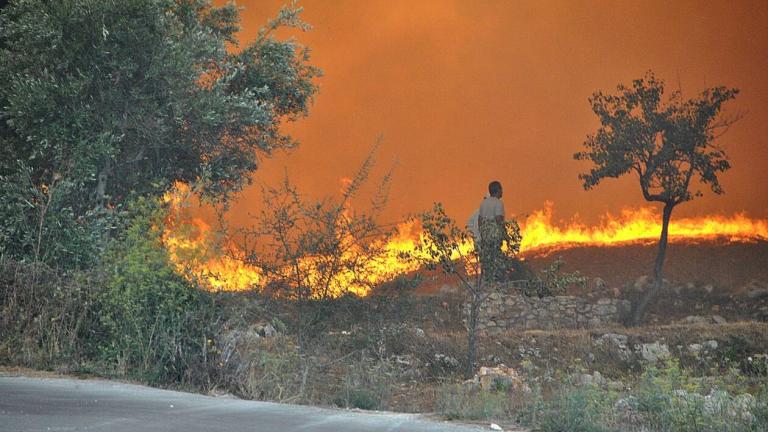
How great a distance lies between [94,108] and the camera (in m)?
22.1

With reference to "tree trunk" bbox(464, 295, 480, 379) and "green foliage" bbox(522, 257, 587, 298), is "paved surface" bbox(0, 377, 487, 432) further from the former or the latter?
"green foliage" bbox(522, 257, 587, 298)

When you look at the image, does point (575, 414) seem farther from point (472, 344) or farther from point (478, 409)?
point (472, 344)

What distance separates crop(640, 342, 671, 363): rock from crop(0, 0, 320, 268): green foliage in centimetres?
1110

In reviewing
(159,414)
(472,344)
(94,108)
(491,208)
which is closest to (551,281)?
(472,344)

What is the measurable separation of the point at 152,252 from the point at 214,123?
9.26 meters

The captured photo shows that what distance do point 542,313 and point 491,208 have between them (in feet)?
19.9

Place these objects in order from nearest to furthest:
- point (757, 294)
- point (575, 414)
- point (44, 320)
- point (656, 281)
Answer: point (575, 414)
point (44, 320)
point (656, 281)
point (757, 294)

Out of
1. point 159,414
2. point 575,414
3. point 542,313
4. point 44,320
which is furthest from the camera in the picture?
point 542,313

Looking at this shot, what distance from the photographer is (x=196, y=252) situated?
14.4 metres

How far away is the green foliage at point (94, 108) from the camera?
21234 mm

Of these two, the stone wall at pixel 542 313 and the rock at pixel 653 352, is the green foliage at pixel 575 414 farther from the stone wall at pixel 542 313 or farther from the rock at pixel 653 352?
the stone wall at pixel 542 313

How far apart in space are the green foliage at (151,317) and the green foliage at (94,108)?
245 inches

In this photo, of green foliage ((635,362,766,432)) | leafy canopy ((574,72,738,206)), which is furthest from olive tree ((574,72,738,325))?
green foliage ((635,362,766,432))

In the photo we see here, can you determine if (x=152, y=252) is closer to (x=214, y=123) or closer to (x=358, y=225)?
(x=358, y=225)
